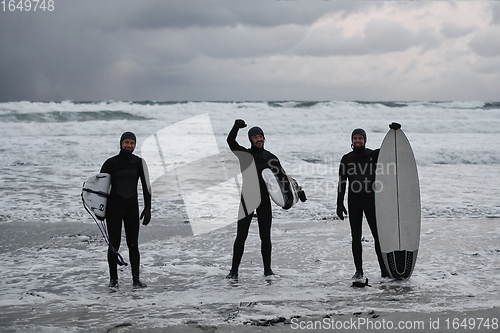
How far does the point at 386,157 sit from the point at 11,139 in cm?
1977

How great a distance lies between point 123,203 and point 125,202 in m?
0.02

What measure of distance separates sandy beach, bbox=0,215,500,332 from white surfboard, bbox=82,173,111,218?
2.81 ft

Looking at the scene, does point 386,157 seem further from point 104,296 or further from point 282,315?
point 104,296

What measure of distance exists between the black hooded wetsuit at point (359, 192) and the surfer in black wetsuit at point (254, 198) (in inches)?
21.7

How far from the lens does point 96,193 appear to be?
4.69 m

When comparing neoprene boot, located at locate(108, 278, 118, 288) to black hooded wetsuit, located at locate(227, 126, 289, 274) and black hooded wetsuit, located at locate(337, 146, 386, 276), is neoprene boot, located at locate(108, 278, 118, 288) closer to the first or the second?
black hooded wetsuit, located at locate(227, 126, 289, 274)

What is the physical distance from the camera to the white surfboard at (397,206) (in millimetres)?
4918

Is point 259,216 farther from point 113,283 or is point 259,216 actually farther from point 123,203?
point 113,283

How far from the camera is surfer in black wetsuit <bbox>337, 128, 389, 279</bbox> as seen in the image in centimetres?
495

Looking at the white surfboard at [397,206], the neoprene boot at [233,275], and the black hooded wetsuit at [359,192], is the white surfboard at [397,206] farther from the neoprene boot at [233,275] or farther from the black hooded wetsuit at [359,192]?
the neoprene boot at [233,275]
